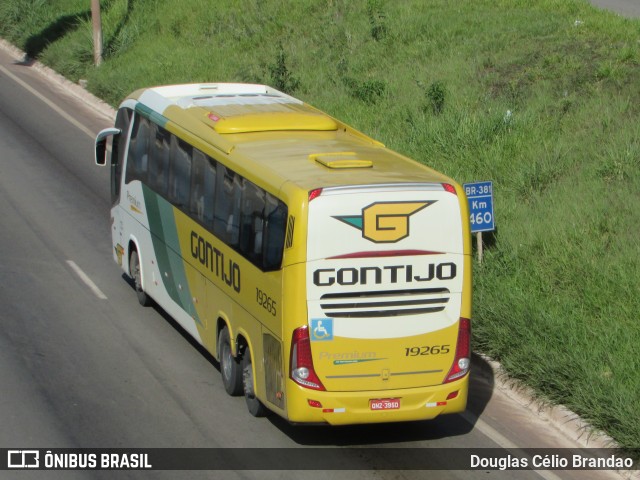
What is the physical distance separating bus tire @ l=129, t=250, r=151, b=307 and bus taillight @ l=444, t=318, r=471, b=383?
6.23 metres

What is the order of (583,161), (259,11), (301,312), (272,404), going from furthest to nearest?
1. (259,11)
2. (583,161)
3. (272,404)
4. (301,312)

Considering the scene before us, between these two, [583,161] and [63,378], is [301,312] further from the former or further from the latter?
[583,161]

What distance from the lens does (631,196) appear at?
16.9m

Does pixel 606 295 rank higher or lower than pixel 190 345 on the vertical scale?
higher

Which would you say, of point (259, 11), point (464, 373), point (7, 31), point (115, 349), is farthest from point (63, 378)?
point (7, 31)

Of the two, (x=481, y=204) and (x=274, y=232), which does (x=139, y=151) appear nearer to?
(x=481, y=204)

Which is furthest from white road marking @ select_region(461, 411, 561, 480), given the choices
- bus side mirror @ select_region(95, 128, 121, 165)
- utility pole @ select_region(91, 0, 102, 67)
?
utility pole @ select_region(91, 0, 102, 67)

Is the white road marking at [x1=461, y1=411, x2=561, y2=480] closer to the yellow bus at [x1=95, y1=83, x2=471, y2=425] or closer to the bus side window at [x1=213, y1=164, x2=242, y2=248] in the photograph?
the yellow bus at [x1=95, y1=83, x2=471, y2=425]

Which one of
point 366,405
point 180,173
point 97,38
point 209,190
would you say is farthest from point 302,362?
point 97,38

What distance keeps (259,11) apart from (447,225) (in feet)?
74.3

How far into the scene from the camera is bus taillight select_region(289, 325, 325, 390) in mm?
11461

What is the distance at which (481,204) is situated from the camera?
16375 mm

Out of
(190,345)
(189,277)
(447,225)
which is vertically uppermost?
(447,225)

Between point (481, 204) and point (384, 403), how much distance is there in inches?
211
